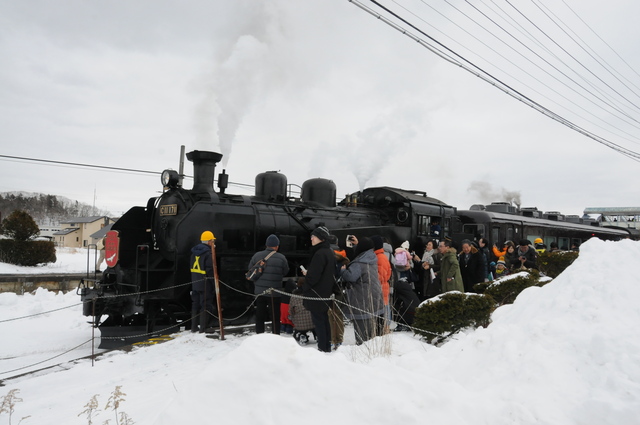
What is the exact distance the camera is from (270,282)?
7137mm

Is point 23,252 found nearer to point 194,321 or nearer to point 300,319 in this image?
point 194,321

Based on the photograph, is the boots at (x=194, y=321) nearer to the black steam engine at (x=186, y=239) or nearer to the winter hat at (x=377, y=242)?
the black steam engine at (x=186, y=239)

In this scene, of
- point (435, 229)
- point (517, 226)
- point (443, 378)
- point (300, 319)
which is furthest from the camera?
point (517, 226)

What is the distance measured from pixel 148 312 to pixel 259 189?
399 cm

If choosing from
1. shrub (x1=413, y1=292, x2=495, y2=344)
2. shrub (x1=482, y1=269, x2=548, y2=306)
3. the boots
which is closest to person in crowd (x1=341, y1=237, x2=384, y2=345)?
shrub (x1=413, y1=292, x2=495, y2=344)

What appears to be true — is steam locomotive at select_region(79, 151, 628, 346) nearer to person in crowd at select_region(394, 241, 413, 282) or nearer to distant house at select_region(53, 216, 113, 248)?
person in crowd at select_region(394, 241, 413, 282)

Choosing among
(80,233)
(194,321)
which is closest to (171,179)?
(194,321)

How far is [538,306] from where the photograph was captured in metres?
4.59

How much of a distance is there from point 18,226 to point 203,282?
1975cm

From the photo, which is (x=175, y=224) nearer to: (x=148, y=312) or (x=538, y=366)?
(x=148, y=312)

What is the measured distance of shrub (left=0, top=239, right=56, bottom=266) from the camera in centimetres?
2194

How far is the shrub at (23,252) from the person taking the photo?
2194 cm

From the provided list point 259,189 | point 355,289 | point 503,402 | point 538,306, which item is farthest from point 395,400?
point 259,189

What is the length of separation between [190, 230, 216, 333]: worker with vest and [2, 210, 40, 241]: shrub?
63.2 feet
